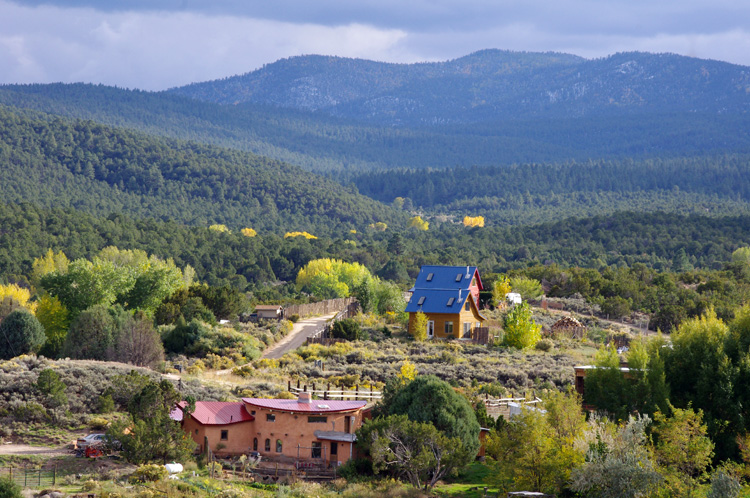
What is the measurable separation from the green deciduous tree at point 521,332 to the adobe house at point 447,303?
307 cm

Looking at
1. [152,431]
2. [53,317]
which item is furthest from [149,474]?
[53,317]

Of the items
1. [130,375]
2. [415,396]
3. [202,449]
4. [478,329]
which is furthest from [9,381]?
[478,329]

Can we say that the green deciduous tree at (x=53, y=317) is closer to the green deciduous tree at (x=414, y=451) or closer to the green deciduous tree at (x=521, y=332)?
the green deciduous tree at (x=521, y=332)

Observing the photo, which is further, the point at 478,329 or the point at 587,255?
the point at 587,255

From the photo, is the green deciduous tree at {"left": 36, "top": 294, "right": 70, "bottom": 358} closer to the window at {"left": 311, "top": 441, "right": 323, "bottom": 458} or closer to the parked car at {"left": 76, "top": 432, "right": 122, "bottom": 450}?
the parked car at {"left": 76, "top": 432, "right": 122, "bottom": 450}

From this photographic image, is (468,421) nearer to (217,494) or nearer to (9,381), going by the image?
(217,494)

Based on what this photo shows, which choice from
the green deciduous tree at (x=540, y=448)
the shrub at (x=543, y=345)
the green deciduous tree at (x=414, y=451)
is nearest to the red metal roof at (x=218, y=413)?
the green deciduous tree at (x=414, y=451)

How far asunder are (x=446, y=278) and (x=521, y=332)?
698cm

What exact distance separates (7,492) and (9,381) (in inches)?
446

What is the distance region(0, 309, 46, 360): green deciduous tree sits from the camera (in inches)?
2026

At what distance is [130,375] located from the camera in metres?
39.3

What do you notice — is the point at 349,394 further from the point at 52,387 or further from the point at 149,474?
the point at 149,474

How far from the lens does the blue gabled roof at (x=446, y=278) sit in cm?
6338

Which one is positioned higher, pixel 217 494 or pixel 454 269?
pixel 454 269
